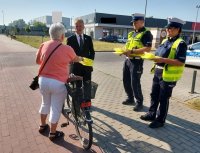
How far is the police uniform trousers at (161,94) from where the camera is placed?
13.8ft

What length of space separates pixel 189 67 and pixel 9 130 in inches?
448

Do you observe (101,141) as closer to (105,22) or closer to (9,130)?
(9,130)

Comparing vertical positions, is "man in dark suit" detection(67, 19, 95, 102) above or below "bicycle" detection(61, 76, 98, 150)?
above

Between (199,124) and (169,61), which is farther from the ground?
(169,61)

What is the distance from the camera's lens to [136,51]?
4.77 m

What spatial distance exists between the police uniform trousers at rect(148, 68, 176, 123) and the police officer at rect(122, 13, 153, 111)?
2.13 ft

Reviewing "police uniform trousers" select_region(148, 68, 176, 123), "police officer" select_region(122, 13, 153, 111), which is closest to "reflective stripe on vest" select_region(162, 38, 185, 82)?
"police uniform trousers" select_region(148, 68, 176, 123)

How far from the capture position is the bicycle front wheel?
11.4ft

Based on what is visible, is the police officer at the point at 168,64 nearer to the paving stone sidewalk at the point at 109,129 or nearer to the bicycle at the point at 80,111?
the paving stone sidewalk at the point at 109,129

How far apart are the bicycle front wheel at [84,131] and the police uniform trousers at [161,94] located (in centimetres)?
160

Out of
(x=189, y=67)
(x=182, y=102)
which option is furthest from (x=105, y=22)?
(x=182, y=102)

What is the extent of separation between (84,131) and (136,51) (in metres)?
2.03

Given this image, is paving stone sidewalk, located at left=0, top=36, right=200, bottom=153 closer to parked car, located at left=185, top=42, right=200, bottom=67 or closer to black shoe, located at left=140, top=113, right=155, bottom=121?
black shoe, located at left=140, top=113, right=155, bottom=121

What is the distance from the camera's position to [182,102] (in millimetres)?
6301
